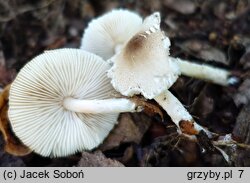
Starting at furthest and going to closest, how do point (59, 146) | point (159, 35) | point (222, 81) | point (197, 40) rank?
point (197, 40), point (222, 81), point (59, 146), point (159, 35)

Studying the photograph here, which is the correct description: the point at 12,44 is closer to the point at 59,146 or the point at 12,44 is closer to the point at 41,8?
the point at 41,8

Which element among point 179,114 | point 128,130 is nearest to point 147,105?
point 179,114

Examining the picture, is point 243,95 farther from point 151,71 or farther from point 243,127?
point 151,71

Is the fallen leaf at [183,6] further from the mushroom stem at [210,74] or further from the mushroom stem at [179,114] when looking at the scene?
the mushroom stem at [179,114]

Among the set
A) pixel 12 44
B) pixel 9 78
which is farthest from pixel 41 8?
pixel 9 78

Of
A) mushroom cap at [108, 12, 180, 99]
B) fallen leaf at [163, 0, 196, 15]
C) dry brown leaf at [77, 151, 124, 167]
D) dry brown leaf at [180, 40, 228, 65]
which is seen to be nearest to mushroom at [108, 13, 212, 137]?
mushroom cap at [108, 12, 180, 99]

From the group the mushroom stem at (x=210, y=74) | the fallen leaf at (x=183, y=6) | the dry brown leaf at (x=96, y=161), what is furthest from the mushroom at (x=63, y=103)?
the fallen leaf at (x=183, y=6)
